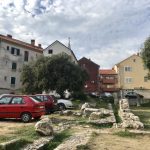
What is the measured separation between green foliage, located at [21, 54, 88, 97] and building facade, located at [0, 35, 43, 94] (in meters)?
13.6

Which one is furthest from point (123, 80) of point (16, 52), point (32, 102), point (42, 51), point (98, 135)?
point (98, 135)

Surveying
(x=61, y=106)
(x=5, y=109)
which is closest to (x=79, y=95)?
(x=61, y=106)

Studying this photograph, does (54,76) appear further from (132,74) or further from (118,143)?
(132,74)

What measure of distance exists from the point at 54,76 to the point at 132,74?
4543 centimetres

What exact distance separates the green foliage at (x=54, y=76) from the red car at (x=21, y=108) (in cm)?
2927

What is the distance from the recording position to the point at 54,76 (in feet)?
181

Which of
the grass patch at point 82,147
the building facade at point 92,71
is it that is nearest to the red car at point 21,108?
the grass patch at point 82,147

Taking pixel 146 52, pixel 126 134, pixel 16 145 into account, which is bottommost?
pixel 16 145

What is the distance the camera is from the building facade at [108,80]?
108 meters

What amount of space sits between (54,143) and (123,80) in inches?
3315

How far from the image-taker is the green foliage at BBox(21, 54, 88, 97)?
55.0 meters

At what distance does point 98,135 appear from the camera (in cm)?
1722

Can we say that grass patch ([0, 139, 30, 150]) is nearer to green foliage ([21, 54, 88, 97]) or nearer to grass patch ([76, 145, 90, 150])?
grass patch ([76, 145, 90, 150])

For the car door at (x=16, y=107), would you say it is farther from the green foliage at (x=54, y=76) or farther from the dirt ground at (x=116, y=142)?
the green foliage at (x=54, y=76)
